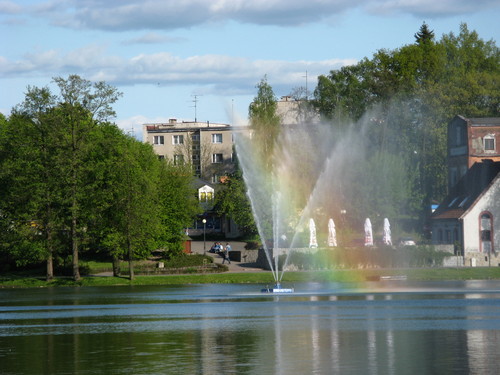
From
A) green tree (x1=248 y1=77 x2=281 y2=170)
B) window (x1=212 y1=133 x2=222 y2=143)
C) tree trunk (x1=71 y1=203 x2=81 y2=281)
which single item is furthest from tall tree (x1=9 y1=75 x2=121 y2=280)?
window (x1=212 y1=133 x2=222 y2=143)

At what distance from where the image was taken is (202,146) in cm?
18475

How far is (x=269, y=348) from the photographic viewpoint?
39.8 meters

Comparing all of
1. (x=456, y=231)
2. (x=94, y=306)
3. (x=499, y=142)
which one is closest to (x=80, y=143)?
(x=94, y=306)

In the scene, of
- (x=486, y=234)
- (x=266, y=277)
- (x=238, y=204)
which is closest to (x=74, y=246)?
(x=266, y=277)

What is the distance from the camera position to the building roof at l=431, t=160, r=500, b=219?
10738cm

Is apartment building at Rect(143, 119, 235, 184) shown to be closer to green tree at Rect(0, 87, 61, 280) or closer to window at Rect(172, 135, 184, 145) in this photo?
window at Rect(172, 135, 184, 145)

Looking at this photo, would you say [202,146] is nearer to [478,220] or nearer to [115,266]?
[478,220]

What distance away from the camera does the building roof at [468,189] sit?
10738cm

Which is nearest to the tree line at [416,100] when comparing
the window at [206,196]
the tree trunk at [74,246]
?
the window at [206,196]

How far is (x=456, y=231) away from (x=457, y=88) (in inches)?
1231

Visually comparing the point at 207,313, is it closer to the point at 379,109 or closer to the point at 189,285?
the point at 189,285

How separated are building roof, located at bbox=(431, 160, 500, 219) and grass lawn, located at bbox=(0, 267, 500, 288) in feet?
46.4

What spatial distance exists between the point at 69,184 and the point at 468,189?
147 feet

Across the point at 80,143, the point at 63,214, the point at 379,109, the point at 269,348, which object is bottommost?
the point at 269,348
